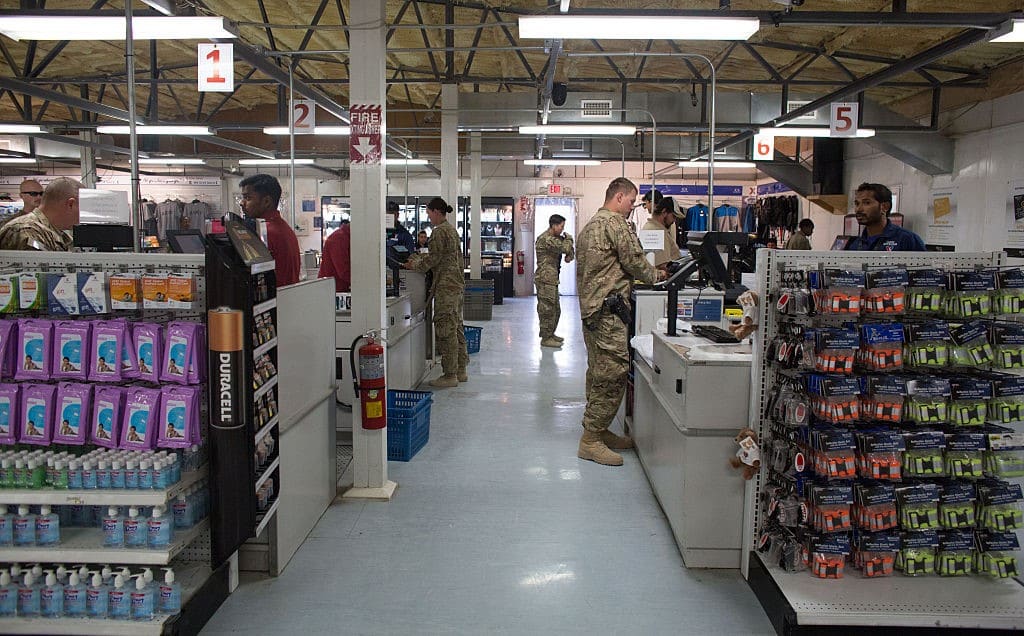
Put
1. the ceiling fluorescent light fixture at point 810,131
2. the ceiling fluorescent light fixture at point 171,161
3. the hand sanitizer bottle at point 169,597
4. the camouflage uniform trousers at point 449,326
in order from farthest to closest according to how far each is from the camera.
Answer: the ceiling fluorescent light fixture at point 171,161 < the ceiling fluorescent light fixture at point 810,131 < the camouflage uniform trousers at point 449,326 < the hand sanitizer bottle at point 169,597

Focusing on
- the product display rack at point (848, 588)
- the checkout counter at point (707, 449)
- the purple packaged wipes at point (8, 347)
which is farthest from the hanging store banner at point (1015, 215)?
the purple packaged wipes at point (8, 347)

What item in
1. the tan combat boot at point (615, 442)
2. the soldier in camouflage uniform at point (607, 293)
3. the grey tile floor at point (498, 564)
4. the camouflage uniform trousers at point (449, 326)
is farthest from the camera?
the camouflage uniform trousers at point (449, 326)

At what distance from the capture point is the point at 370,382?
14.6 feet

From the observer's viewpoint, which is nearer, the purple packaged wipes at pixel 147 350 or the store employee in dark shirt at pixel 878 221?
the purple packaged wipes at pixel 147 350

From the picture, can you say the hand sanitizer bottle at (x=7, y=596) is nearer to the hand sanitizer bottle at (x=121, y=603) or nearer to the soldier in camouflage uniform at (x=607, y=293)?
the hand sanitizer bottle at (x=121, y=603)

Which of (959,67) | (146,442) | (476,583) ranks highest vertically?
(959,67)

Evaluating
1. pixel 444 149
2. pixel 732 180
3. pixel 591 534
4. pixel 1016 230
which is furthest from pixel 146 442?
pixel 732 180

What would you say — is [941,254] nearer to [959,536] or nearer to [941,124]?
[959,536]

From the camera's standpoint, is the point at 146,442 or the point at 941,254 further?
the point at 941,254

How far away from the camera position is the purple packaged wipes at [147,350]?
2.85m

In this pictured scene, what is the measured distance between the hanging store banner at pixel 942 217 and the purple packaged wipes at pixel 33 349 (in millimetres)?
10574

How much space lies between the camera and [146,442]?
9.34 feet

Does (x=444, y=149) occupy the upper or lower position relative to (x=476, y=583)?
upper

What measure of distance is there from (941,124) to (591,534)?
31.8 ft
